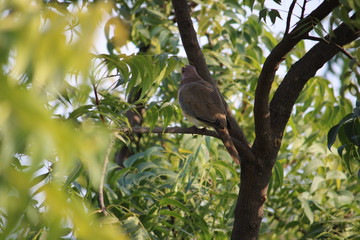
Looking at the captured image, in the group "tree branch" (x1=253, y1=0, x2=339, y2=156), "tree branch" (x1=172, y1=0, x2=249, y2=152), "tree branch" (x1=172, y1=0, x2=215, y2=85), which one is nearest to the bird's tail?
"tree branch" (x1=172, y1=0, x2=249, y2=152)

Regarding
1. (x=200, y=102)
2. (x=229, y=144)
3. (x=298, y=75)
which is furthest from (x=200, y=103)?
(x=298, y=75)

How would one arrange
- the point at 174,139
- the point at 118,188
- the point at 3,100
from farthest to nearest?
the point at 174,139, the point at 118,188, the point at 3,100

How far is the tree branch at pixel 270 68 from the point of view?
7.88ft

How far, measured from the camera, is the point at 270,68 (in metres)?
2.64

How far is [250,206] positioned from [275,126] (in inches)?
19.2

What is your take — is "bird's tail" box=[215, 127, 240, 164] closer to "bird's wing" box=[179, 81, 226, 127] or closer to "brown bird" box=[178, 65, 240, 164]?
"brown bird" box=[178, 65, 240, 164]

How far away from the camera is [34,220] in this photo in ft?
7.33

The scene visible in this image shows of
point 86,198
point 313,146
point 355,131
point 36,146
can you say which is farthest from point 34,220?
point 313,146

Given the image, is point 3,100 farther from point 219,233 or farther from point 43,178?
point 219,233

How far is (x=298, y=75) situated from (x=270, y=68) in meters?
0.31

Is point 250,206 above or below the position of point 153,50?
below

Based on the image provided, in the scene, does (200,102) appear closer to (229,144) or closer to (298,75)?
(229,144)

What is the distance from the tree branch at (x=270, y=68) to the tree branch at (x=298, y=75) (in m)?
0.11

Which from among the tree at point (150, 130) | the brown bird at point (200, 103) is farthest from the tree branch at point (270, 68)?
the brown bird at point (200, 103)
